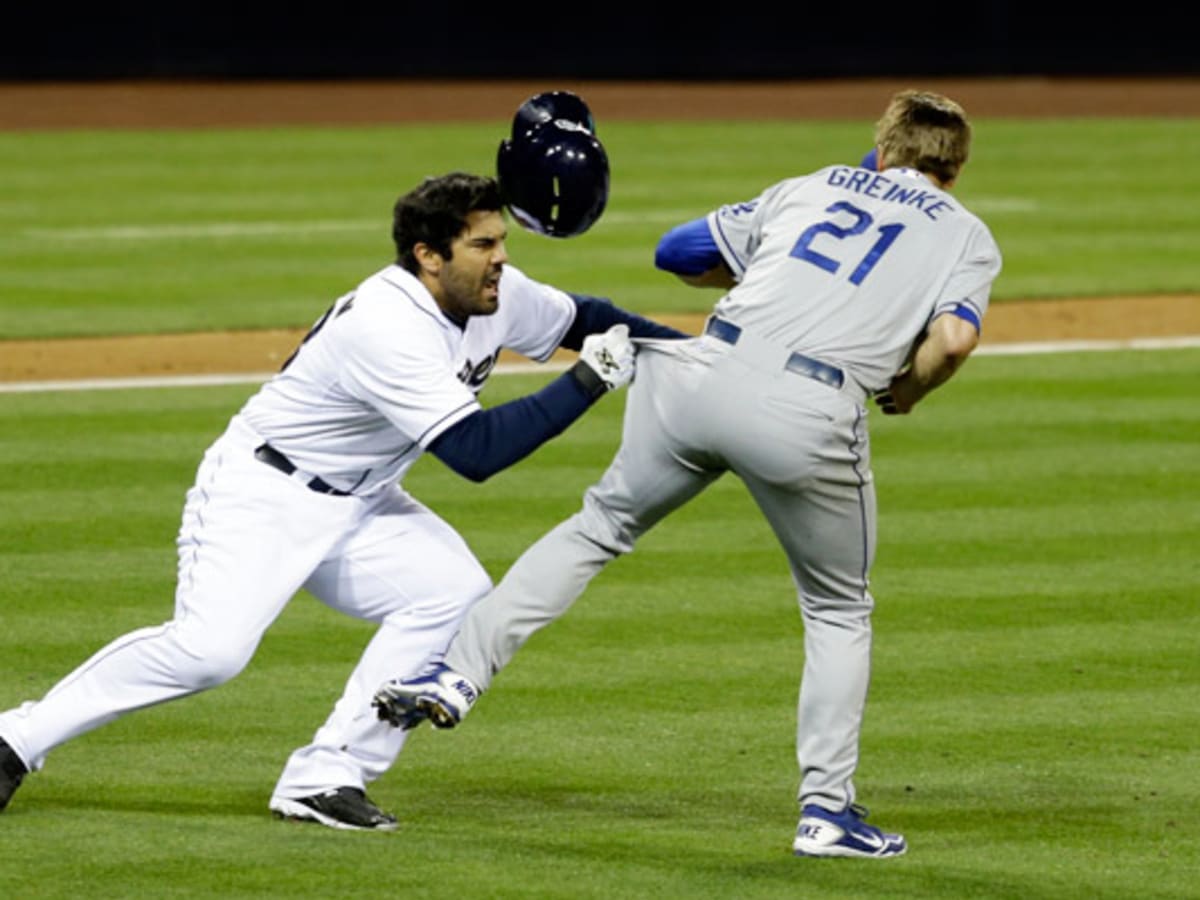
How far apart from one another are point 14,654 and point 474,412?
7.50 feet

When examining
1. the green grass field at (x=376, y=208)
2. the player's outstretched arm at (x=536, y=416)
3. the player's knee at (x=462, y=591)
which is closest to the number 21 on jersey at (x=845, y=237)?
the player's outstretched arm at (x=536, y=416)

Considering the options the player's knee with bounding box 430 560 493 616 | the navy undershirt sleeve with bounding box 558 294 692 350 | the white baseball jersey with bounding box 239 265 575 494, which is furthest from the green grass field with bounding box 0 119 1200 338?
the player's knee with bounding box 430 560 493 616

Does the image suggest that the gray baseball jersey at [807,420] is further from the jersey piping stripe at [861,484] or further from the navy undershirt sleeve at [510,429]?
the navy undershirt sleeve at [510,429]

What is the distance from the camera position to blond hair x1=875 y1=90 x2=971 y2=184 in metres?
5.05

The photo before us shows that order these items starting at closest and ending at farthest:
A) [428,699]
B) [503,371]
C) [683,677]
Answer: [428,699] < [683,677] < [503,371]

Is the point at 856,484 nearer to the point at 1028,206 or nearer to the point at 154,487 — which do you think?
the point at 154,487

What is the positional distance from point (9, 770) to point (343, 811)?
30.0 inches

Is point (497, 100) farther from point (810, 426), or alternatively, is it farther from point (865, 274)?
point (810, 426)

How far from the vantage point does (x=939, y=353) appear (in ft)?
15.8

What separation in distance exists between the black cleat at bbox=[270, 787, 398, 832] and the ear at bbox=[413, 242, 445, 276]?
1189mm

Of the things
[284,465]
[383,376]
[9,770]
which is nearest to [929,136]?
[383,376]

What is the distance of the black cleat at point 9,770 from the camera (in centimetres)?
516

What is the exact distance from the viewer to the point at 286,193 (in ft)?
60.1

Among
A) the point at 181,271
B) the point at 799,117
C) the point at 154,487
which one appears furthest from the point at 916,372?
the point at 799,117
